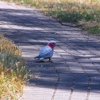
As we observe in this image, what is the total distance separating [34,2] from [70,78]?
17.1 meters

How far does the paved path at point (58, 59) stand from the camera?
320 inches

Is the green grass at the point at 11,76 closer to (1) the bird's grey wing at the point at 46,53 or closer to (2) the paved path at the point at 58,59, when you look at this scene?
(2) the paved path at the point at 58,59

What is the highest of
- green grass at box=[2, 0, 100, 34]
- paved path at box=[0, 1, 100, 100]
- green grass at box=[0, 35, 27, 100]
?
green grass at box=[0, 35, 27, 100]

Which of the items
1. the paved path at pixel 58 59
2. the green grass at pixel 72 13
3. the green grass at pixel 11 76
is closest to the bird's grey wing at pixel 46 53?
the paved path at pixel 58 59

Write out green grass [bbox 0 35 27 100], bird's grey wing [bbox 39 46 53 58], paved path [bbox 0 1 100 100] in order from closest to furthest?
1. green grass [bbox 0 35 27 100]
2. paved path [bbox 0 1 100 100]
3. bird's grey wing [bbox 39 46 53 58]

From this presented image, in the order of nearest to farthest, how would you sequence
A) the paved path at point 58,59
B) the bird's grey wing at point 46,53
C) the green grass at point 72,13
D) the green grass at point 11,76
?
the green grass at point 11,76
the paved path at point 58,59
the bird's grey wing at point 46,53
the green grass at point 72,13

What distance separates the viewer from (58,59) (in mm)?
10938

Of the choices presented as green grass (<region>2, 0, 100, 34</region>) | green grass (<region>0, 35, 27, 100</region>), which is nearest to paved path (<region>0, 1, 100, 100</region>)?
green grass (<region>0, 35, 27, 100</region>)

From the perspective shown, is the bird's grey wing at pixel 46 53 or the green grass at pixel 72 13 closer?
the bird's grey wing at pixel 46 53

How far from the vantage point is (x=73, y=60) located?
10898 millimetres

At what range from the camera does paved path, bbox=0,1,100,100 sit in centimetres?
813

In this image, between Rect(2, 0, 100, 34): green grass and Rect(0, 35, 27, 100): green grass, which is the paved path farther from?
Rect(2, 0, 100, 34): green grass

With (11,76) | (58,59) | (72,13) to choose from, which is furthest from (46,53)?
(72,13)

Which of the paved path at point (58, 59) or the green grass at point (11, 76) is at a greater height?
the green grass at point (11, 76)
